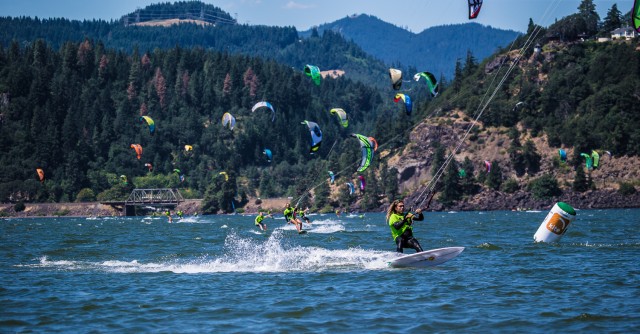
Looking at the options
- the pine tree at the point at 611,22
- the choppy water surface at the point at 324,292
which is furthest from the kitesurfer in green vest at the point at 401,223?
the pine tree at the point at 611,22

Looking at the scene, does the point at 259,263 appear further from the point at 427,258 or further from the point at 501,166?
the point at 501,166

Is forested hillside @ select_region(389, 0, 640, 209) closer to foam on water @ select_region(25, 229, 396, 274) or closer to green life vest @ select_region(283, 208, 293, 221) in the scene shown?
green life vest @ select_region(283, 208, 293, 221)

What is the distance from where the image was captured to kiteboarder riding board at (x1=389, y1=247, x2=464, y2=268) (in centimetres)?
2186

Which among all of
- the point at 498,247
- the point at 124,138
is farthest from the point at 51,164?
the point at 498,247

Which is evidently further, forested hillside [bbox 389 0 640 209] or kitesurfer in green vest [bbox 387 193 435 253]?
forested hillside [bbox 389 0 640 209]

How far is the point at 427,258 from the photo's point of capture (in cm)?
2208

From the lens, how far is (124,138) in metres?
160

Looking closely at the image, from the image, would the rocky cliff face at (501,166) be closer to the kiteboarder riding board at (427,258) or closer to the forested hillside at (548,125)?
the forested hillside at (548,125)

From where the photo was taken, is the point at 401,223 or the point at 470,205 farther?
the point at 470,205

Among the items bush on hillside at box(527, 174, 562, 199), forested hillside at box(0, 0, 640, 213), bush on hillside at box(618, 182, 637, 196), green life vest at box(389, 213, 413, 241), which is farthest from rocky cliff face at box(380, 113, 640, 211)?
green life vest at box(389, 213, 413, 241)

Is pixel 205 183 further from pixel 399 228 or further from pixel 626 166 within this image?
pixel 399 228

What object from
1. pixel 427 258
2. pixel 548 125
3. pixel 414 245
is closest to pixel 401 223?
pixel 414 245

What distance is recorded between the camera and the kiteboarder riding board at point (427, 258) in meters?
21.9

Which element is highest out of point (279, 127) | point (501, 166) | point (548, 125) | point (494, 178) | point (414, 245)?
point (279, 127)
